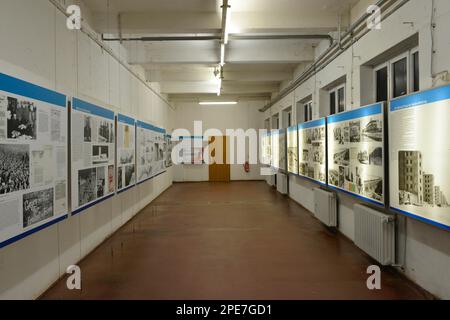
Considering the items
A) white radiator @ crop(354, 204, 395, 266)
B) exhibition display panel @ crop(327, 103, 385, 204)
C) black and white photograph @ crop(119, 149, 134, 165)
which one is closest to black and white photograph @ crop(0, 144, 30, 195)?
black and white photograph @ crop(119, 149, 134, 165)

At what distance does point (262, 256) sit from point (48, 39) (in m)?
3.94

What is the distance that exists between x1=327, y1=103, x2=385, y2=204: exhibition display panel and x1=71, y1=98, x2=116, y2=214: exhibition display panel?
3.61m

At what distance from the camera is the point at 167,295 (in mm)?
3523

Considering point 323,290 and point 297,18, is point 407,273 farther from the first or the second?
point 297,18

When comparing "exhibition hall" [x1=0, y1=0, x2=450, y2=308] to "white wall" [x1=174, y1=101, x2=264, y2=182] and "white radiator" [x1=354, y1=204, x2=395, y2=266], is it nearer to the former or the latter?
"white radiator" [x1=354, y1=204, x2=395, y2=266]

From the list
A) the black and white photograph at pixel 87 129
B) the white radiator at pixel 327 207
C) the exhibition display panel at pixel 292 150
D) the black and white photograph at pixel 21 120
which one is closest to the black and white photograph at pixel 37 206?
the black and white photograph at pixel 21 120

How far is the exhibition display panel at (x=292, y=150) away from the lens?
855cm

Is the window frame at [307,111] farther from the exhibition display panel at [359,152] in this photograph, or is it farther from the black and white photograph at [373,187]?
the black and white photograph at [373,187]

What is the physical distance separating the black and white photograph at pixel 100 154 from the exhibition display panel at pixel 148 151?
69.7 inches

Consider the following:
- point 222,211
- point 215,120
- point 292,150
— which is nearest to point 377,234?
point 222,211

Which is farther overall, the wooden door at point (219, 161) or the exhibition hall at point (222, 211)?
the wooden door at point (219, 161)

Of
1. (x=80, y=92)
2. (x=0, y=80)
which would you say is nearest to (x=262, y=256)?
(x=80, y=92)

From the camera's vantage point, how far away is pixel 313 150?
6.92m

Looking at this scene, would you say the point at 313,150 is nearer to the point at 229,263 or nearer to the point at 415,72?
the point at 415,72
